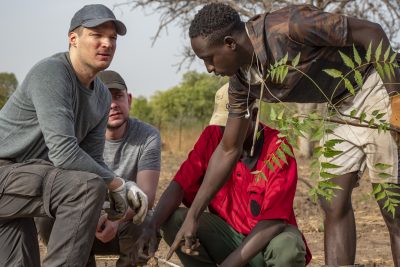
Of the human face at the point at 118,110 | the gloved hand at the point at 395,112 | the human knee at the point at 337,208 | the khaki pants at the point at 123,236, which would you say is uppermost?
the gloved hand at the point at 395,112

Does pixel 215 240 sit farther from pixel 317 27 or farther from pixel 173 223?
pixel 317 27

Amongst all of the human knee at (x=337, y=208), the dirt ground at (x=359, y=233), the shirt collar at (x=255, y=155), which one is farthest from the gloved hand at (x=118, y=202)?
the dirt ground at (x=359, y=233)

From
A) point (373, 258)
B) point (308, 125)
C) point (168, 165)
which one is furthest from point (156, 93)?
point (308, 125)

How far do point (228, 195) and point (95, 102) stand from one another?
0.85m

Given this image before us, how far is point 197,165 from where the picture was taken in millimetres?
3758

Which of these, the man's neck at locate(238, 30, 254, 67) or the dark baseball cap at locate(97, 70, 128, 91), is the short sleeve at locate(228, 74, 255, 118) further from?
the dark baseball cap at locate(97, 70, 128, 91)

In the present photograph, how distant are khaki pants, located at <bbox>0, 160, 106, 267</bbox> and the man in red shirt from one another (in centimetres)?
54

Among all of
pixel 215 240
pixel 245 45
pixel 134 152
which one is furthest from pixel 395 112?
pixel 134 152

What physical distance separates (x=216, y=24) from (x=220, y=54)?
5.3 inches

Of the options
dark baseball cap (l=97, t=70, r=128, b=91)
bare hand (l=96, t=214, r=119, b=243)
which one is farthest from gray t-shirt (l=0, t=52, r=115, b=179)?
dark baseball cap (l=97, t=70, r=128, b=91)

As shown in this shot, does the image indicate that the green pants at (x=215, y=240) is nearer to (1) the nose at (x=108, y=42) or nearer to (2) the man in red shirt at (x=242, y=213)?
(2) the man in red shirt at (x=242, y=213)

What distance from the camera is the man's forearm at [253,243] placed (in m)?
3.32

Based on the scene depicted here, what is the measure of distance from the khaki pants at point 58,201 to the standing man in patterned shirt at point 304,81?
509mm

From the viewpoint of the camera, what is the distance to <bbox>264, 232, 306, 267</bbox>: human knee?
3273 mm
